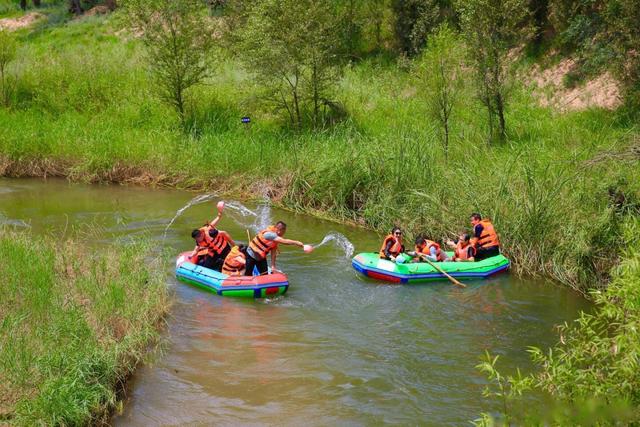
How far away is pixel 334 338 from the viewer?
9.25 meters

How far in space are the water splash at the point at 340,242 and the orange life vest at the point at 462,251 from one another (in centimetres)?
204

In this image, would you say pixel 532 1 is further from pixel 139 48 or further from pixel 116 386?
pixel 116 386

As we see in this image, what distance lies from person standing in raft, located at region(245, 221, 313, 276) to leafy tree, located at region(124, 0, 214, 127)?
12.2 metres

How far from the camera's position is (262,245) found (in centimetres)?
1099

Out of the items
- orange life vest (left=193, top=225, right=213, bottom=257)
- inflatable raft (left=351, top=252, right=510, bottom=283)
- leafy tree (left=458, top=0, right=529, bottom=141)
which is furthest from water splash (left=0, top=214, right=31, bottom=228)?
leafy tree (left=458, top=0, right=529, bottom=141)

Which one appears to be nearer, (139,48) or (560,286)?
(560,286)

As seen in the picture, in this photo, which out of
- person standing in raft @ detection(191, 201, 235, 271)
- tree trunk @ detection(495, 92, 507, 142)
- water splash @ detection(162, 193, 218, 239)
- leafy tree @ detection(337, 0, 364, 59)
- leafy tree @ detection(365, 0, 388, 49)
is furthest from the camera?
leafy tree @ detection(337, 0, 364, 59)

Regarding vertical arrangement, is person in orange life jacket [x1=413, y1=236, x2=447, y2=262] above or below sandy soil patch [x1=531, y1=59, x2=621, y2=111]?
below

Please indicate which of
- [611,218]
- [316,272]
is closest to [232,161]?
[316,272]

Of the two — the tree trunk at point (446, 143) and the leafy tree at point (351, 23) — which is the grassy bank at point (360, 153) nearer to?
the tree trunk at point (446, 143)

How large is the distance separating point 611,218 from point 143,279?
7240 mm

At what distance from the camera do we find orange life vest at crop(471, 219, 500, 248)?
1196cm

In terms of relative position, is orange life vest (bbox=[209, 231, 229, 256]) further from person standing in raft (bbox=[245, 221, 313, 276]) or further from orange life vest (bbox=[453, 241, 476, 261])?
orange life vest (bbox=[453, 241, 476, 261])

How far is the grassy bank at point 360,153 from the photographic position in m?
11.7
